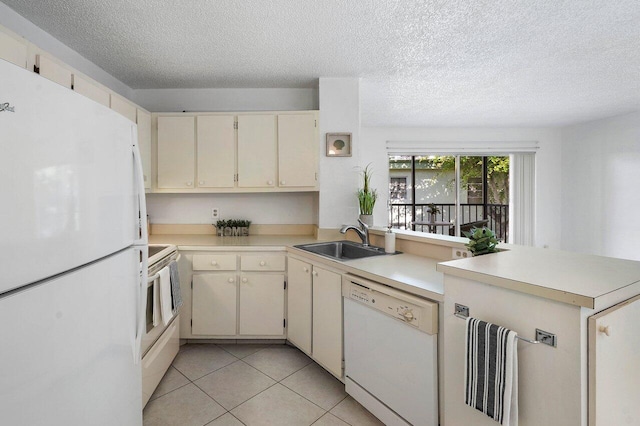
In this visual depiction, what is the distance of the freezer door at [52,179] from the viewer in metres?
0.70

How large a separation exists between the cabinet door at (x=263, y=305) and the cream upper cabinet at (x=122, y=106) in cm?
163

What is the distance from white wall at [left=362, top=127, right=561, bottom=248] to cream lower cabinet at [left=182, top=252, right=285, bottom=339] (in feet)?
9.76

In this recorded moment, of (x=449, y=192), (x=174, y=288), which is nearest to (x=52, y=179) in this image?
(x=174, y=288)

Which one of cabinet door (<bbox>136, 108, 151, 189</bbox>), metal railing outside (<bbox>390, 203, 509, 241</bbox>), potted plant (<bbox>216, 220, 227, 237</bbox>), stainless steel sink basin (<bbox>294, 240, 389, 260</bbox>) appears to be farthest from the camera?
metal railing outside (<bbox>390, 203, 509, 241</bbox>)

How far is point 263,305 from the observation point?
8.27 feet

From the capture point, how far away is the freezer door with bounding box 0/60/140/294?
70 centimetres

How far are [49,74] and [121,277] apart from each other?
4.19ft

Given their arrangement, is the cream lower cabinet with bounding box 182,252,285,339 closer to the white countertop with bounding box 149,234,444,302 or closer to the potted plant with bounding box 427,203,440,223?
the white countertop with bounding box 149,234,444,302

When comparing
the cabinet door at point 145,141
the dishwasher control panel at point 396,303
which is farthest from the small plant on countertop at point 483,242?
the cabinet door at point 145,141

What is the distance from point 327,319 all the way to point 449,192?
4.33 meters

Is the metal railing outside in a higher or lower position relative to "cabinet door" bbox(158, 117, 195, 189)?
lower

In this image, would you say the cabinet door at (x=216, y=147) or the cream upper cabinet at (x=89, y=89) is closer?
the cream upper cabinet at (x=89, y=89)

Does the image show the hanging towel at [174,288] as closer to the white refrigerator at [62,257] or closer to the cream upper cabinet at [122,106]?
the white refrigerator at [62,257]

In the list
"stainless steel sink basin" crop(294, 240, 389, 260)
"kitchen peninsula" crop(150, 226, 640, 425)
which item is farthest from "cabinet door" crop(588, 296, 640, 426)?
"stainless steel sink basin" crop(294, 240, 389, 260)
